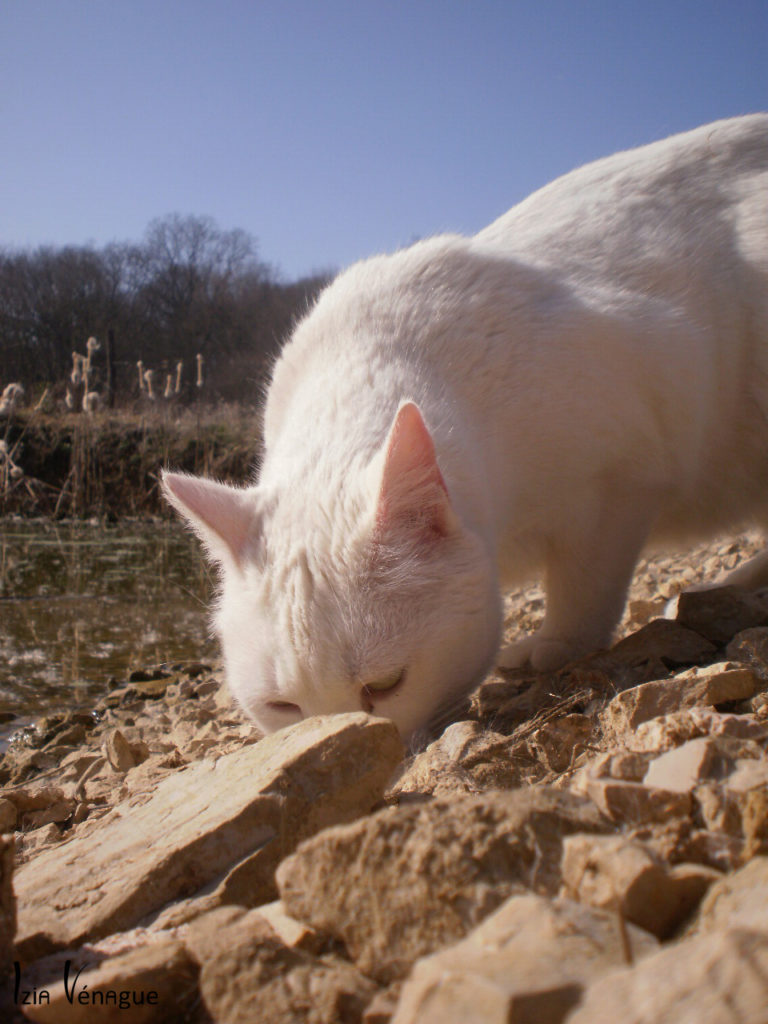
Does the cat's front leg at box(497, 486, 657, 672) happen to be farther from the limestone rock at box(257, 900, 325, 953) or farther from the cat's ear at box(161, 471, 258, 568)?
the limestone rock at box(257, 900, 325, 953)

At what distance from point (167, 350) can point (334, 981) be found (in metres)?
30.4

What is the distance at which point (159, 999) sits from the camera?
91cm

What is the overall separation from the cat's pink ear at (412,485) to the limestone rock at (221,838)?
0.55m

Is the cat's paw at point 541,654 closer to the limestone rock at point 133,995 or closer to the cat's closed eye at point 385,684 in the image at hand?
the cat's closed eye at point 385,684

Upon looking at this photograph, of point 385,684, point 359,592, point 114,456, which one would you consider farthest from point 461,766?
point 114,456

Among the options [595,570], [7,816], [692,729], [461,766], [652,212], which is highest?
[652,212]

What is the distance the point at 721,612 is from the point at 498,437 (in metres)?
0.80

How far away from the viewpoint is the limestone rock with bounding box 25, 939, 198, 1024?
91 cm

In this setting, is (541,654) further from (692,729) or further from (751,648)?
(692,729)

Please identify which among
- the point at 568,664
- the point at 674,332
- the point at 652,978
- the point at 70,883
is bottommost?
the point at 568,664

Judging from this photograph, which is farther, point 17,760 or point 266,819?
point 17,760

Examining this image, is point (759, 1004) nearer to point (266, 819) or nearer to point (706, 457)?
point (266, 819)

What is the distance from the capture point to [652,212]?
2908mm

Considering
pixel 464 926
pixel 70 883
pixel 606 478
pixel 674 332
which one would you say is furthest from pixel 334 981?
pixel 674 332
